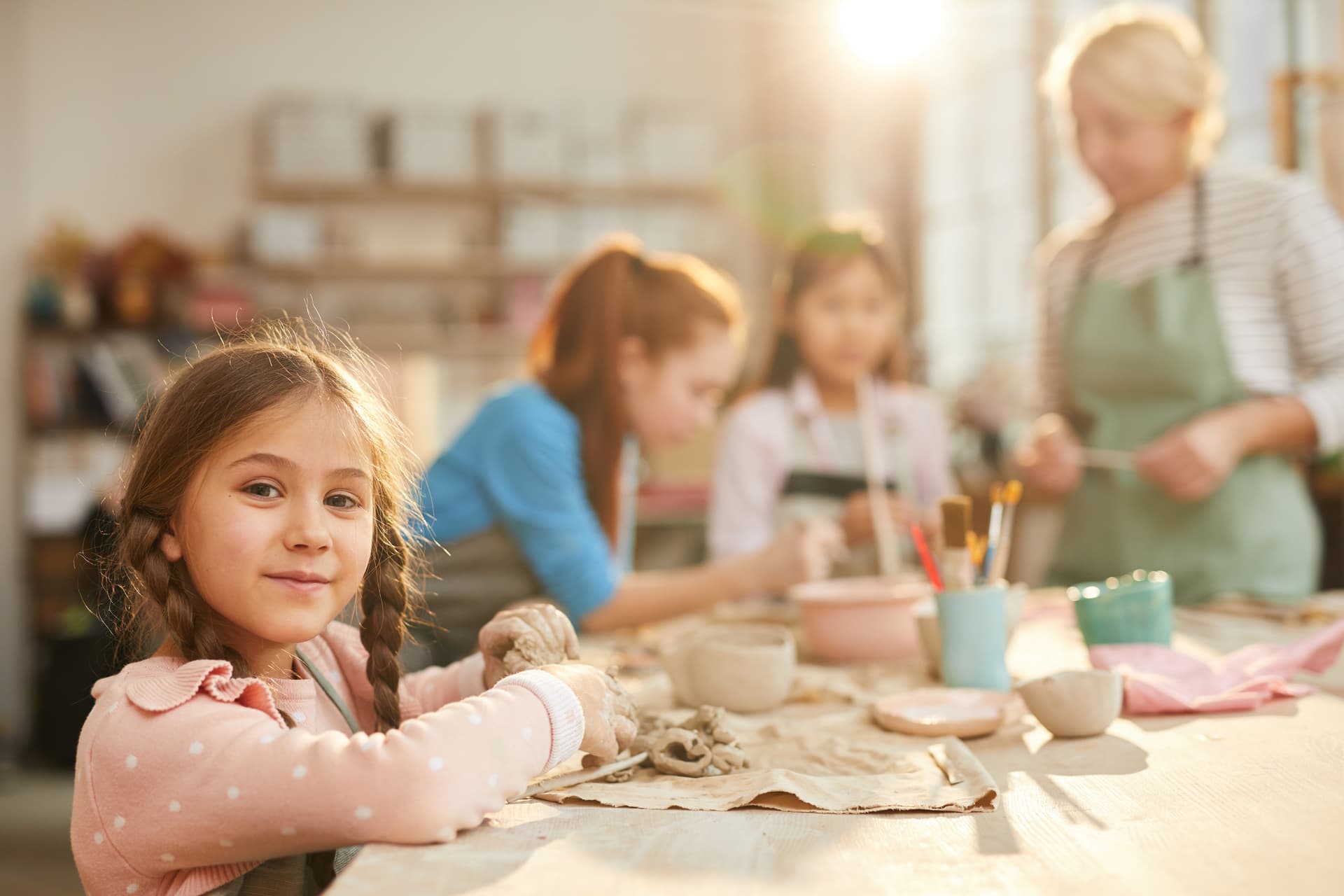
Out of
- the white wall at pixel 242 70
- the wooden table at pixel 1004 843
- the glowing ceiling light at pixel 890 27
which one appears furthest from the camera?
the white wall at pixel 242 70

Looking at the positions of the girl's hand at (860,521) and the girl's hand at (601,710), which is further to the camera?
the girl's hand at (860,521)

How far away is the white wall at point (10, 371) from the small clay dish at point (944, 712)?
4.64 meters

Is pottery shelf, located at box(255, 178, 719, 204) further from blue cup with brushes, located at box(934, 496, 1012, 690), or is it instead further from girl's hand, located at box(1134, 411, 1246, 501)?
blue cup with brushes, located at box(934, 496, 1012, 690)

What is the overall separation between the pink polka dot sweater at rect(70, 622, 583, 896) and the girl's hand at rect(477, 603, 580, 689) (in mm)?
132

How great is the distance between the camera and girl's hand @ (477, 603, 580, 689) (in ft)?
2.81

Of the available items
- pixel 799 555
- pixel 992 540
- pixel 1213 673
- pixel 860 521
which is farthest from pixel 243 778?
pixel 860 521

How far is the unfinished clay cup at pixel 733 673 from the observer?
994mm

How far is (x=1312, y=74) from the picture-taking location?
2107 mm

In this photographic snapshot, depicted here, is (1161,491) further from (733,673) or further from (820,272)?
(733,673)

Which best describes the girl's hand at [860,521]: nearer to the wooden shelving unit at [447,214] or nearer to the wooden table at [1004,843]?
the wooden table at [1004,843]

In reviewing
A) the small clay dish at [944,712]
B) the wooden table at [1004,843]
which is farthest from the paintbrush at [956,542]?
the wooden table at [1004,843]

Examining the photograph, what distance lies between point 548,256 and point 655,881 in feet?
14.6


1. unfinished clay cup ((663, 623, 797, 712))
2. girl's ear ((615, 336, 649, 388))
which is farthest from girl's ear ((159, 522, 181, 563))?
girl's ear ((615, 336, 649, 388))

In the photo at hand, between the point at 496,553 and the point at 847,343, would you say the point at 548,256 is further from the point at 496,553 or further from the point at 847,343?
the point at 496,553
